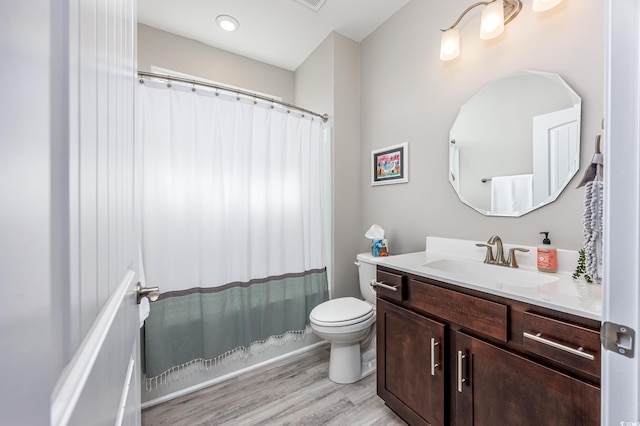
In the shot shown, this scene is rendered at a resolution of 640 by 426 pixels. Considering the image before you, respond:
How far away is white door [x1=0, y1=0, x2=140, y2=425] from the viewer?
0.53ft

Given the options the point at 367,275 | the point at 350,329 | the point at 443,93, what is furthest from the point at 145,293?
the point at 443,93

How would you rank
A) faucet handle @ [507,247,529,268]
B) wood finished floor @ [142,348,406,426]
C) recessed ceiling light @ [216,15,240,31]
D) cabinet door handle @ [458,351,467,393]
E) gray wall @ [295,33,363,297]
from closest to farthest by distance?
cabinet door handle @ [458,351,467,393] < faucet handle @ [507,247,529,268] < wood finished floor @ [142,348,406,426] < recessed ceiling light @ [216,15,240,31] < gray wall @ [295,33,363,297]

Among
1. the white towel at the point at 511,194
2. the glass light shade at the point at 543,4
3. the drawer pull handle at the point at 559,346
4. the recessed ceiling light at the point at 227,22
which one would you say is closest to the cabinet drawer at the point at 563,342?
the drawer pull handle at the point at 559,346

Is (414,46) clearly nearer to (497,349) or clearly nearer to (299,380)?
(497,349)

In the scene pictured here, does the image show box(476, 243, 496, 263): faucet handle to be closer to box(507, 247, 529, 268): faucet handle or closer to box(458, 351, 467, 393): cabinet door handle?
box(507, 247, 529, 268): faucet handle

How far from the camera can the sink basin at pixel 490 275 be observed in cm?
108

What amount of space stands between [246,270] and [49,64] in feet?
5.64

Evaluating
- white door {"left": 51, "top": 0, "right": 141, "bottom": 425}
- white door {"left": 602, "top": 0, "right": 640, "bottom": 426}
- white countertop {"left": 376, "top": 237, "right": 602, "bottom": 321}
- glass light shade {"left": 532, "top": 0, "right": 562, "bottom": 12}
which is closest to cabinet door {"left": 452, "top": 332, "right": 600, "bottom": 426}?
white countertop {"left": 376, "top": 237, "right": 602, "bottom": 321}

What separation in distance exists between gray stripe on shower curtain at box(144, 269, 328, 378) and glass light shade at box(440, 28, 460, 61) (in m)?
1.78

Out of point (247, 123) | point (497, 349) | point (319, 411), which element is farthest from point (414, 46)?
point (319, 411)

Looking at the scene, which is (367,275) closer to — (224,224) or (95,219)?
(224,224)

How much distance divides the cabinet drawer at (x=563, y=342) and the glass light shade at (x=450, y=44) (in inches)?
59.4

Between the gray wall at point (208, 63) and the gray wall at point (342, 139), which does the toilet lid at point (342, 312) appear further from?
the gray wall at point (208, 63)

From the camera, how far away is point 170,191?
1.57 metres
